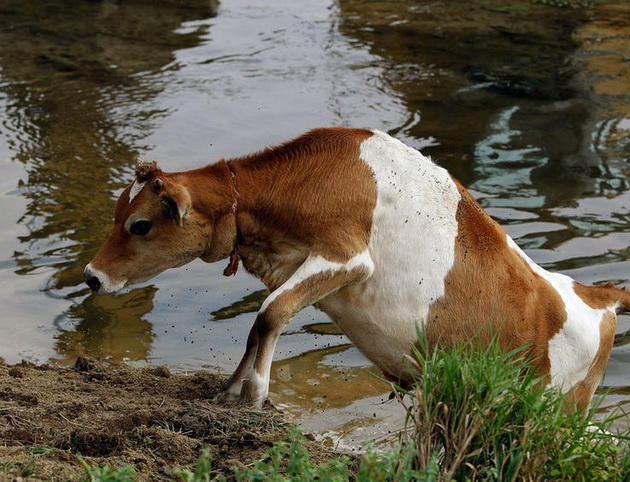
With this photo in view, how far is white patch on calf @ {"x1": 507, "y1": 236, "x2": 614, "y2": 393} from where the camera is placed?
A: 592 cm

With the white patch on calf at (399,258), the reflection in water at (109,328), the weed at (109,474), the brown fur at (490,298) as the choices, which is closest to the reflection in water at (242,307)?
the reflection in water at (109,328)

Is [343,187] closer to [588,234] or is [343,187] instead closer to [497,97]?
[588,234]

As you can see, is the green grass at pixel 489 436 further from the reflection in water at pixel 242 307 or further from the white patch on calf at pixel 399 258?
the reflection in water at pixel 242 307

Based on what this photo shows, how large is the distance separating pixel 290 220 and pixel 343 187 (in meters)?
0.33

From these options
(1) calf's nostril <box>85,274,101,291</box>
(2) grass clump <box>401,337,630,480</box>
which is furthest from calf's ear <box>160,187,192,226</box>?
(2) grass clump <box>401,337,630,480</box>

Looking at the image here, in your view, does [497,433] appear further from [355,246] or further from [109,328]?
[109,328]

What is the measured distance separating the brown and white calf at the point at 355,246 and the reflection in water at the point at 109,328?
1699 mm

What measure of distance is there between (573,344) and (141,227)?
2.44 meters

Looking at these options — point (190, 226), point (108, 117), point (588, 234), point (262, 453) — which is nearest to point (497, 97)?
point (588, 234)

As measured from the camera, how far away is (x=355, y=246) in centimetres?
566

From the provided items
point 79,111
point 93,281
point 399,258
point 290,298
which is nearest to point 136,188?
point 93,281

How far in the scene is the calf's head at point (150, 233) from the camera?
569 cm

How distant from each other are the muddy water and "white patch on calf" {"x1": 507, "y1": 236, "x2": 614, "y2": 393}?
129cm

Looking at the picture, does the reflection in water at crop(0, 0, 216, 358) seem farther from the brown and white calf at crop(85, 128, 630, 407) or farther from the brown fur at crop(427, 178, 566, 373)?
the brown fur at crop(427, 178, 566, 373)
